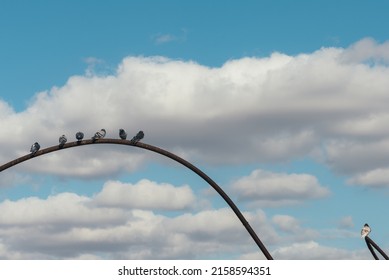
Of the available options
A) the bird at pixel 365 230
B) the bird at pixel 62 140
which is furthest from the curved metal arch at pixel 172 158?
the bird at pixel 365 230

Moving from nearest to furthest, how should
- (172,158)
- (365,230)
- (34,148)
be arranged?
(34,148), (172,158), (365,230)

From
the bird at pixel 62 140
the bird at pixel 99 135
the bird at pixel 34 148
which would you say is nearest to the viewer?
the bird at pixel 34 148

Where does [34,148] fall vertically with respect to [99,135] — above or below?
below

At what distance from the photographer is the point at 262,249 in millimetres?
35781

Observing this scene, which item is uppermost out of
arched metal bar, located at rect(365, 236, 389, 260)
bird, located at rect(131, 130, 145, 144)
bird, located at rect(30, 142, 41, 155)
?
bird, located at rect(131, 130, 145, 144)

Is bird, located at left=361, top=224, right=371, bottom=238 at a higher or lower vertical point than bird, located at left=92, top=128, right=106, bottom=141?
lower

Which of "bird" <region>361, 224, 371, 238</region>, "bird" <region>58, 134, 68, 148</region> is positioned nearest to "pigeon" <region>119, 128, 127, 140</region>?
"bird" <region>58, 134, 68, 148</region>

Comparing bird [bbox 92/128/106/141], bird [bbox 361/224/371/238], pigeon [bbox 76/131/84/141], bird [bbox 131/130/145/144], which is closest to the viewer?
pigeon [bbox 76/131/84/141]

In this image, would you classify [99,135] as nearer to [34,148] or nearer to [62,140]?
[62,140]

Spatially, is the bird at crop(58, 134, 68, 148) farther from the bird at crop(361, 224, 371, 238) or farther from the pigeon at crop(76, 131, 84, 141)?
the bird at crop(361, 224, 371, 238)

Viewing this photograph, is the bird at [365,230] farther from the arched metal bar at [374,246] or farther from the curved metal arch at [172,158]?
the curved metal arch at [172,158]

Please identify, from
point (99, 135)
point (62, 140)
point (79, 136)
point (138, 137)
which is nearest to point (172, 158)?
point (138, 137)
